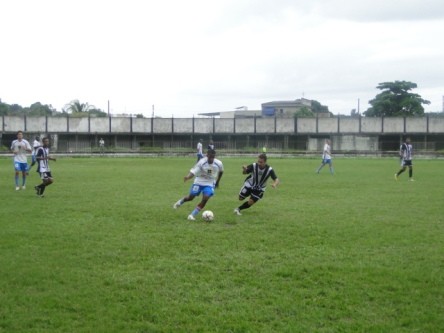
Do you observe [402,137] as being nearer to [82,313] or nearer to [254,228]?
[254,228]

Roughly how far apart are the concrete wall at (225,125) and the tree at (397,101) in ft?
43.9

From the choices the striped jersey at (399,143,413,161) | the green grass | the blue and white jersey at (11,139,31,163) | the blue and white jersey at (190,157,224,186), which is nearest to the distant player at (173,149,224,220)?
the blue and white jersey at (190,157,224,186)

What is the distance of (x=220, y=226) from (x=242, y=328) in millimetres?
5371

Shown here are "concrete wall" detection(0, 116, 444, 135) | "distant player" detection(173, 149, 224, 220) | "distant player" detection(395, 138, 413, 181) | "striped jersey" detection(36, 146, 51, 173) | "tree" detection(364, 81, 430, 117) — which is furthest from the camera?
"tree" detection(364, 81, 430, 117)

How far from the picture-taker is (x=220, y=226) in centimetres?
1046

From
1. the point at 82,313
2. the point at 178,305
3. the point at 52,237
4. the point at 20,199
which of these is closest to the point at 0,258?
the point at 52,237

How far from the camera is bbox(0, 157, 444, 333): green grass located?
17.5 ft

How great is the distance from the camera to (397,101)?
7156cm

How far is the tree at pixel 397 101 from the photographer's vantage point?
69.8 m

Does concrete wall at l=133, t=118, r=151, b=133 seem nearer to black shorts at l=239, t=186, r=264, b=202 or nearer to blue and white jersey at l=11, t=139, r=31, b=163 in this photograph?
blue and white jersey at l=11, t=139, r=31, b=163

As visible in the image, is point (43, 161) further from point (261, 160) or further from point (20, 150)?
point (261, 160)

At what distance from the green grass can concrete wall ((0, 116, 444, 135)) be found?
4567 cm

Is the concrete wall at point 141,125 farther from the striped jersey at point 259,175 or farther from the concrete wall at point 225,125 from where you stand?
the striped jersey at point 259,175

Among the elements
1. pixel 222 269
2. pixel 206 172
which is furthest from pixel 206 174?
pixel 222 269
